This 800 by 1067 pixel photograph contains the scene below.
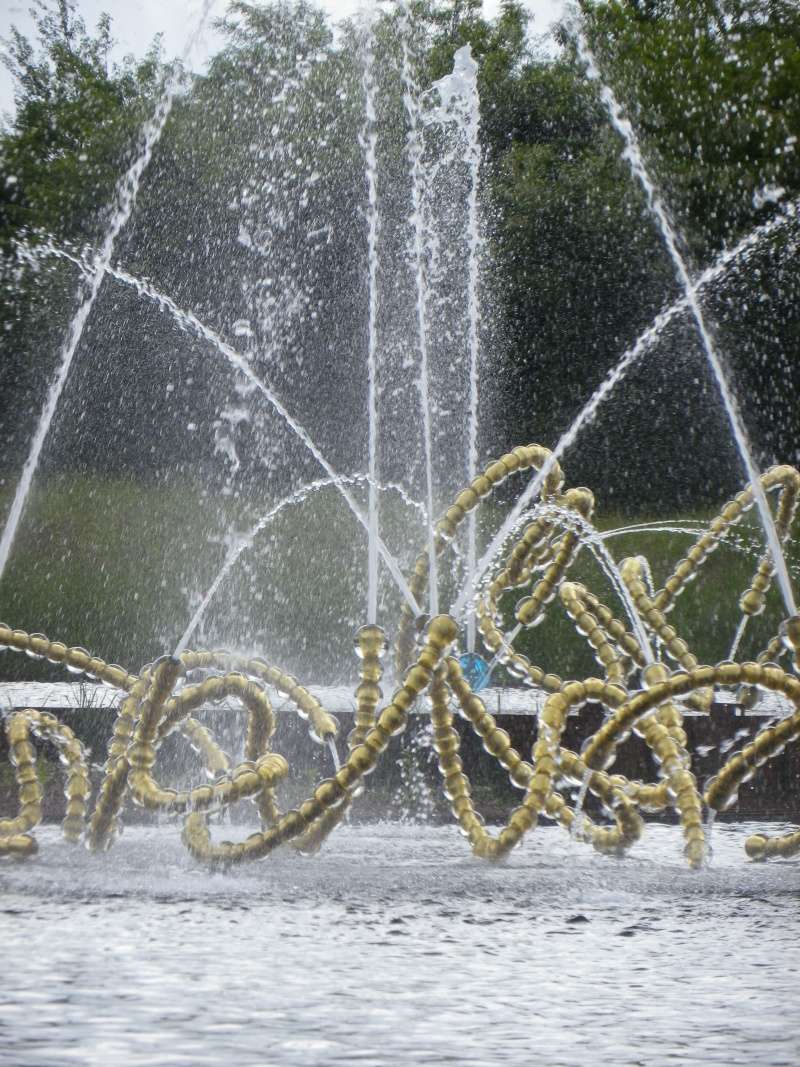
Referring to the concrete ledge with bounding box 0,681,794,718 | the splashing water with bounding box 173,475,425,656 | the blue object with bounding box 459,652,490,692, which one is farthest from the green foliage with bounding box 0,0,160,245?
the blue object with bounding box 459,652,490,692

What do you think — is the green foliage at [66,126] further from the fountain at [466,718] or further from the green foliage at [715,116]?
the fountain at [466,718]

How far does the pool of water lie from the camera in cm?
287

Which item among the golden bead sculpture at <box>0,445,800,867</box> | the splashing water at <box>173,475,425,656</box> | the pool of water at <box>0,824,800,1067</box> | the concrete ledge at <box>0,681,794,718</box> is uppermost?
the splashing water at <box>173,475,425,656</box>

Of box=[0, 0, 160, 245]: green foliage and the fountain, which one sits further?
box=[0, 0, 160, 245]: green foliage

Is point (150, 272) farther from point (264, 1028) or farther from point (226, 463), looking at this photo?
point (264, 1028)

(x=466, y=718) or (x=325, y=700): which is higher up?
(x=325, y=700)

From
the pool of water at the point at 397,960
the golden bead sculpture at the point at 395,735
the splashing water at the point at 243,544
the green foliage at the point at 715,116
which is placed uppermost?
the green foliage at the point at 715,116

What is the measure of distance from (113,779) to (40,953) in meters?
1.29

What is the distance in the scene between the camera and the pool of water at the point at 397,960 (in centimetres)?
287

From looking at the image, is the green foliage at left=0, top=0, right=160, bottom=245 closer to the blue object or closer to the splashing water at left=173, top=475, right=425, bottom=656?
the splashing water at left=173, top=475, right=425, bottom=656

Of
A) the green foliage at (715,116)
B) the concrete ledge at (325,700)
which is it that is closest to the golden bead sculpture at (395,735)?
the concrete ledge at (325,700)

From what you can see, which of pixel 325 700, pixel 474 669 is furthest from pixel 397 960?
pixel 325 700

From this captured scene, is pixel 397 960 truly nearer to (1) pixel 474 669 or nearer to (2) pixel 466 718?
(2) pixel 466 718

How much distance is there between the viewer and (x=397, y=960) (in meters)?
3.63
